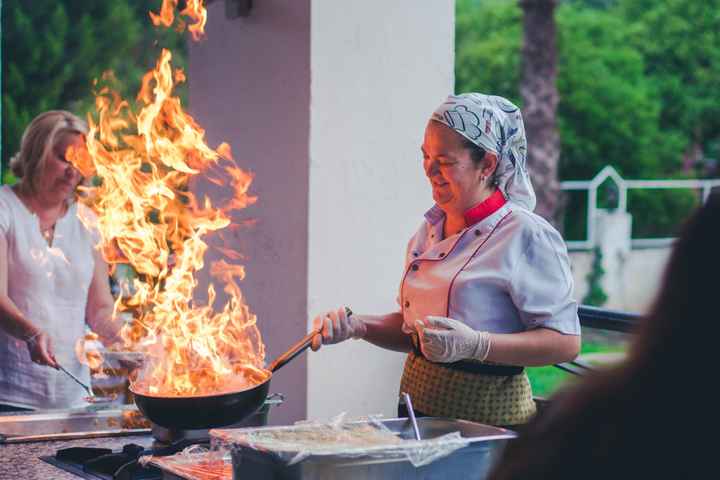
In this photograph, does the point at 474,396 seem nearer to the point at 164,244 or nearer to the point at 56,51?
the point at 164,244

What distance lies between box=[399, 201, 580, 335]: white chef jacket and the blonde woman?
158 cm

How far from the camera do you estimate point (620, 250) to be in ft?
39.2

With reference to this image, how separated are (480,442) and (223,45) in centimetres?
278

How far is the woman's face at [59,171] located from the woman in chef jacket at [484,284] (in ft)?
4.56

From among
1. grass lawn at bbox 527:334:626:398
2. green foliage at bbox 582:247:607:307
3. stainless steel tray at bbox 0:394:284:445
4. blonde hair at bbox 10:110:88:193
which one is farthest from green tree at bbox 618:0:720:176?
stainless steel tray at bbox 0:394:284:445

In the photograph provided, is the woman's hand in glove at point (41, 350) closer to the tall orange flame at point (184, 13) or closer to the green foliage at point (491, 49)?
the tall orange flame at point (184, 13)

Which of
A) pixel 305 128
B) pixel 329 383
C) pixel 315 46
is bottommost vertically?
pixel 329 383

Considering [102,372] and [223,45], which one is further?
[223,45]

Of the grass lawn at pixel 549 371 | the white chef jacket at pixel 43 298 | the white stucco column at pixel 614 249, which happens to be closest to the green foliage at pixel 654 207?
the white stucco column at pixel 614 249

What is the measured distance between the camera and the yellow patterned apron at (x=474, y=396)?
7.16ft

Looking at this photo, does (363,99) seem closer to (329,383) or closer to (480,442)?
(329,383)

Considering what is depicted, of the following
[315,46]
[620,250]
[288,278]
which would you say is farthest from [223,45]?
[620,250]

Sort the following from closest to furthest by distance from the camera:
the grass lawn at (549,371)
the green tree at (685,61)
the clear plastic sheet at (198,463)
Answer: the clear plastic sheet at (198,463)
the grass lawn at (549,371)
the green tree at (685,61)

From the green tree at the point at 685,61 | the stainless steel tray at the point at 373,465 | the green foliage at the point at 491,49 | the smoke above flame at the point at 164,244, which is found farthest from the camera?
the green foliage at the point at 491,49
